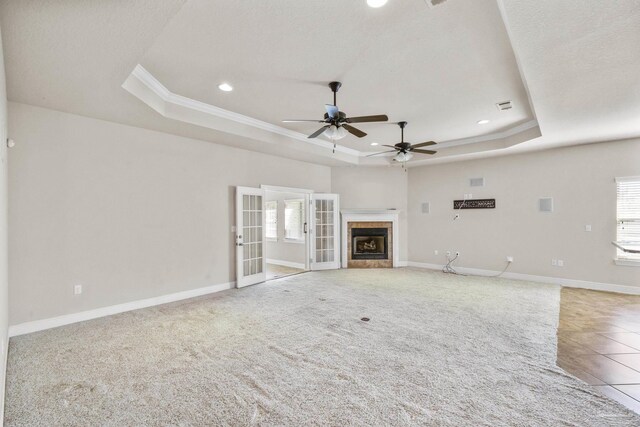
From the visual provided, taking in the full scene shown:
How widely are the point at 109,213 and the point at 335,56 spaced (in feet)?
12.0

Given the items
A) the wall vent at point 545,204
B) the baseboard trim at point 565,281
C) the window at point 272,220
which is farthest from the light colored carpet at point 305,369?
the window at point 272,220

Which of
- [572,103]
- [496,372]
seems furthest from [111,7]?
[572,103]

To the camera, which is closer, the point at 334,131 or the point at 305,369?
the point at 305,369

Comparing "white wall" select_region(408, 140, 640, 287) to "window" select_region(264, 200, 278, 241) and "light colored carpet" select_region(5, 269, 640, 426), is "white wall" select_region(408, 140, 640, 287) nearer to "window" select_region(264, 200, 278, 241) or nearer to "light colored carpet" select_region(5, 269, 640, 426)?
"light colored carpet" select_region(5, 269, 640, 426)

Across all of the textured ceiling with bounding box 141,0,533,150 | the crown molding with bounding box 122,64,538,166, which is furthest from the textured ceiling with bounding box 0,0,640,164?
the crown molding with bounding box 122,64,538,166

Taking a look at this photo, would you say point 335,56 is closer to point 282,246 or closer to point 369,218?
point 369,218

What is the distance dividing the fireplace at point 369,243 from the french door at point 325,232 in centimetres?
50

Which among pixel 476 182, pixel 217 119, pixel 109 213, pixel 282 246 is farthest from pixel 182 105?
pixel 476 182

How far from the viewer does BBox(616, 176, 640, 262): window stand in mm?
5094

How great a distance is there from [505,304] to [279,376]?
3.75 meters

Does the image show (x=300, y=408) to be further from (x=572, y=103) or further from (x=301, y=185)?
(x=301, y=185)

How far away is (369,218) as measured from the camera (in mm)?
7781

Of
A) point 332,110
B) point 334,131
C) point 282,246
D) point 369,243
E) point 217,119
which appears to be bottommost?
point 282,246

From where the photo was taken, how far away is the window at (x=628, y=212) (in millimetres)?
5094
